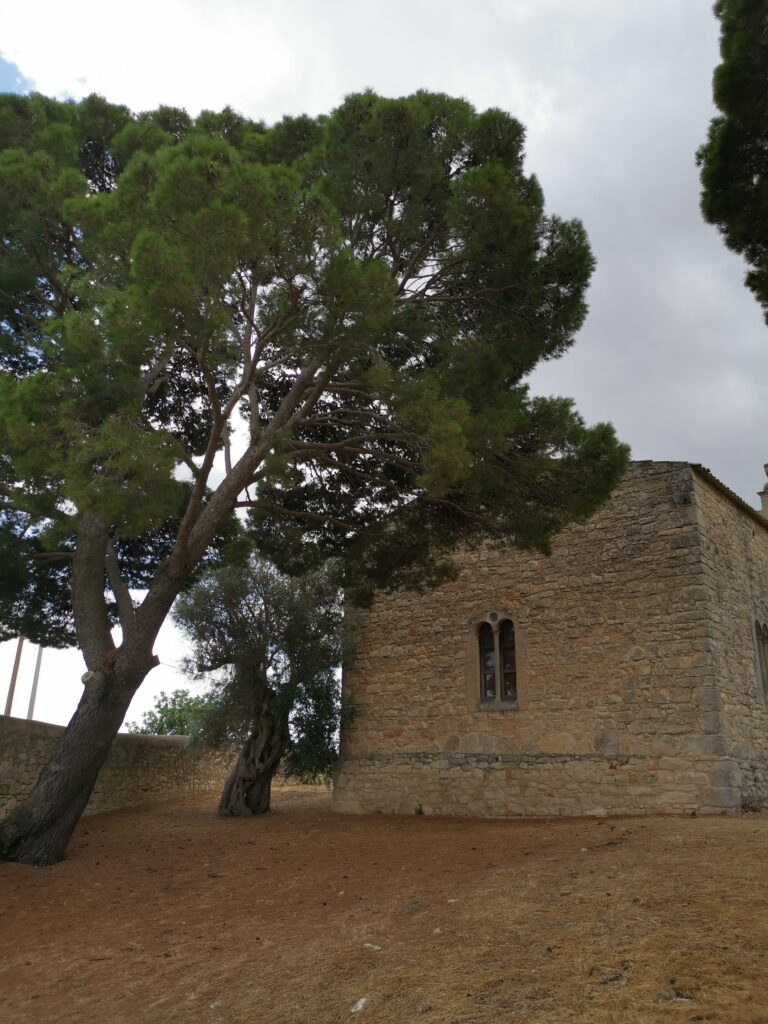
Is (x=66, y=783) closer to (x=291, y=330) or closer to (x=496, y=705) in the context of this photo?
(x=291, y=330)

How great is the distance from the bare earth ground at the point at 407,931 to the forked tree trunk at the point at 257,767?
153 inches

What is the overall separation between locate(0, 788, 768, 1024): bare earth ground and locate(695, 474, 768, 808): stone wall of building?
1.72 metres

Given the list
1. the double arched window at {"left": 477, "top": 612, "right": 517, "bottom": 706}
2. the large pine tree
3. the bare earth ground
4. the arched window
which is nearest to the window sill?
the double arched window at {"left": 477, "top": 612, "right": 517, "bottom": 706}

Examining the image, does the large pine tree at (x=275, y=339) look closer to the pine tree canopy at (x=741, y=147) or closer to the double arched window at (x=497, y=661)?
the pine tree canopy at (x=741, y=147)

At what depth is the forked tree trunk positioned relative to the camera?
40.5ft

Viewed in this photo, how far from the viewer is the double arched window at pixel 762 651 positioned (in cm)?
1129

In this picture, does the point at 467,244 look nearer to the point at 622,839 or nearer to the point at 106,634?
the point at 106,634

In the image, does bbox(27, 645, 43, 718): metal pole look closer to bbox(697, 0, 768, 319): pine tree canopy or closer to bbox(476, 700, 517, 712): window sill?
bbox(476, 700, 517, 712): window sill

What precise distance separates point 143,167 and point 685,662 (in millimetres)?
8714

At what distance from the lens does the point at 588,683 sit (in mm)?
10766

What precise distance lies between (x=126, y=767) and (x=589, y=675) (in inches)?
A: 312

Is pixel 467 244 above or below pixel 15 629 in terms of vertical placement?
above

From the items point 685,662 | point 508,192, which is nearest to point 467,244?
point 508,192

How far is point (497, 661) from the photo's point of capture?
1188 centimetres
